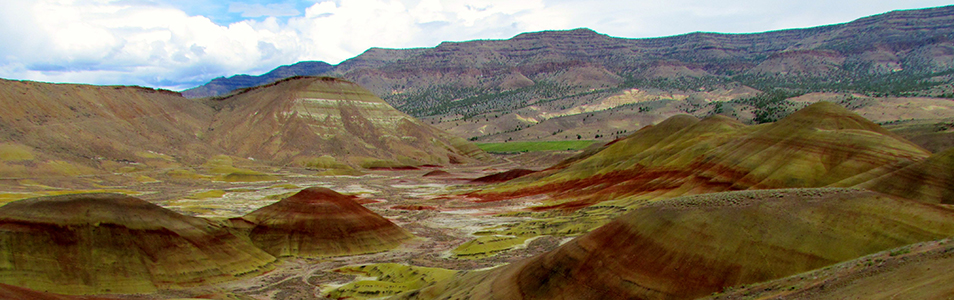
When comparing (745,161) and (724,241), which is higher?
(724,241)

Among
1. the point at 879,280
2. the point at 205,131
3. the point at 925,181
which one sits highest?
the point at 205,131

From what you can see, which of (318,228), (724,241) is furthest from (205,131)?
(724,241)

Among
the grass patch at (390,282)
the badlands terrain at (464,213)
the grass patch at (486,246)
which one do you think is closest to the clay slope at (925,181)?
the badlands terrain at (464,213)

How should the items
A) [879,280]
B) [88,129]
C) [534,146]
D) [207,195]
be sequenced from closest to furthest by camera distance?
[879,280] → [207,195] → [88,129] → [534,146]

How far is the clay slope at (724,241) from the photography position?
17344mm

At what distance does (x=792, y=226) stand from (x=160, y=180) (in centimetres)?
9052

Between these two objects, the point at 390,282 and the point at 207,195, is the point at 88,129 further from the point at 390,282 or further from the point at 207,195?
the point at 390,282

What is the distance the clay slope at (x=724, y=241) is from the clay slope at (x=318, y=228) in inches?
909

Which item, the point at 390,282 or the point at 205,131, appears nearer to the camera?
the point at 390,282

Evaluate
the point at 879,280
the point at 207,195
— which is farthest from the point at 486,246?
the point at 207,195

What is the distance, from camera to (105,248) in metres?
31.3

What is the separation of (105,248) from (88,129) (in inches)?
3160

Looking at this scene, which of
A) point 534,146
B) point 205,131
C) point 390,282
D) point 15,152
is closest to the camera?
point 390,282

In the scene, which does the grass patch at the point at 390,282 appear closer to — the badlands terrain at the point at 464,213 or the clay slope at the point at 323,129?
the badlands terrain at the point at 464,213
